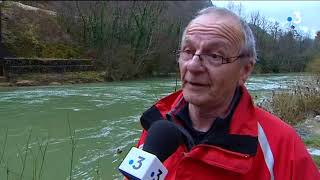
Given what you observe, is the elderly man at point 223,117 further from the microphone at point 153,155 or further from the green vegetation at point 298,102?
the green vegetation at point 298,102

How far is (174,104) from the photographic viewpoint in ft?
6.71

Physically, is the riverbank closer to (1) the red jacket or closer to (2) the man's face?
(2) the man's face

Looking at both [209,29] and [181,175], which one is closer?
[181,175]

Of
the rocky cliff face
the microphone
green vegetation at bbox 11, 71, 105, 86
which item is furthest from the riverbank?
the microphone

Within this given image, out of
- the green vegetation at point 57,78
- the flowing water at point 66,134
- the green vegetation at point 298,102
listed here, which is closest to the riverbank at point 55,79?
the green vegetation at point 57,78

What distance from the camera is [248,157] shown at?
165 centimetres

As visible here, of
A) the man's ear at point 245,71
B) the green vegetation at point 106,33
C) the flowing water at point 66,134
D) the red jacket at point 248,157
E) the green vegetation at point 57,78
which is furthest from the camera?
the green vegetation at point 106,33

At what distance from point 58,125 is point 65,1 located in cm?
3824

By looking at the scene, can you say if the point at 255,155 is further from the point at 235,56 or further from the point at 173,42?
the point at 173,42

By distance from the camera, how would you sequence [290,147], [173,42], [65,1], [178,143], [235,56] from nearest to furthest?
[178,143] < [290,147] < [235,56] < [173,42] < [65,1]

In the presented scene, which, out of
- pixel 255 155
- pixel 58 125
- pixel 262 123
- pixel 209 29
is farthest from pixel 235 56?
pixel 58 125

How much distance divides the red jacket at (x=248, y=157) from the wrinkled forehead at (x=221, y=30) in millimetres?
304

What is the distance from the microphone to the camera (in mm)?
1301

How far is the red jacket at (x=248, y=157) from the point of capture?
165 cm
